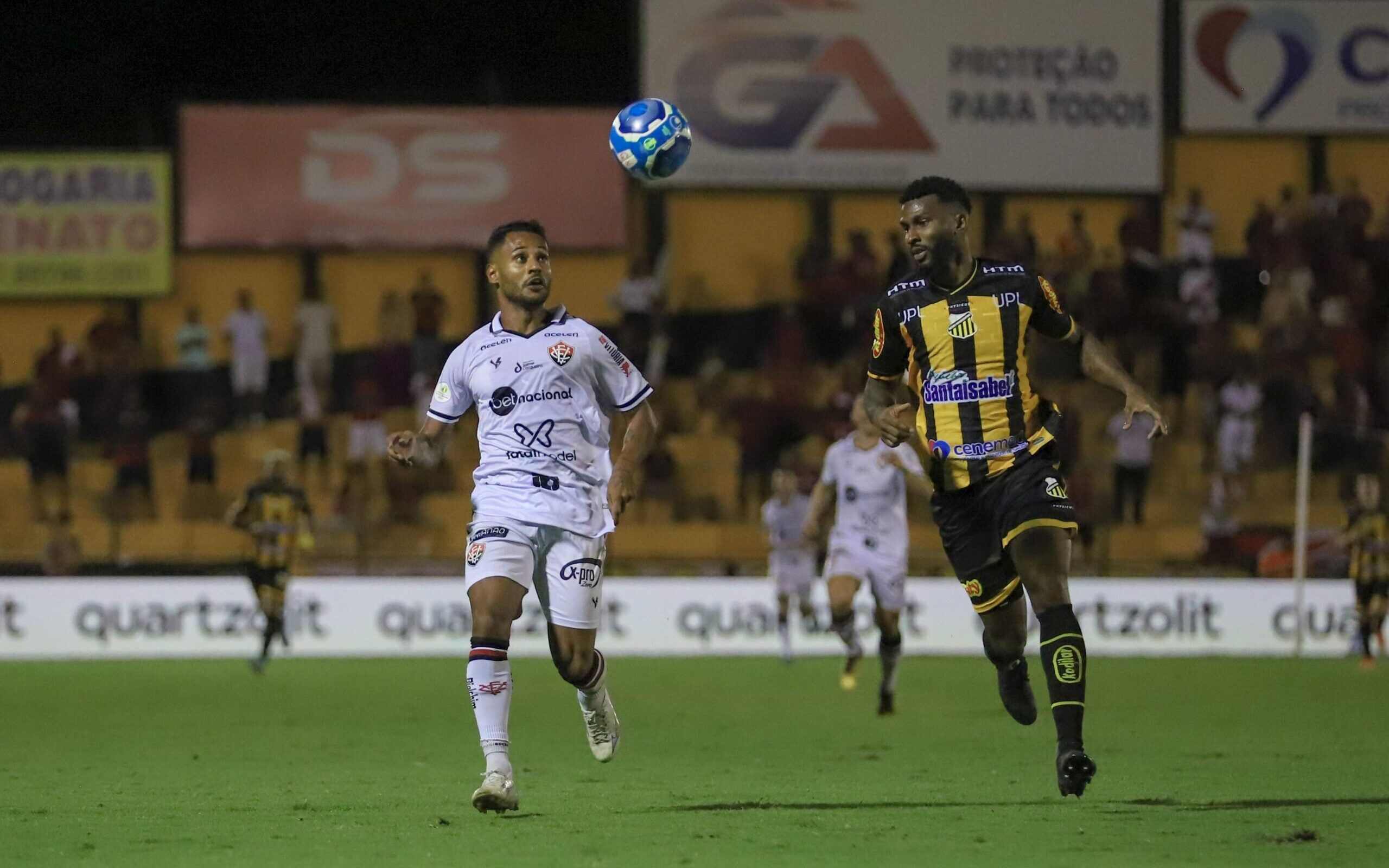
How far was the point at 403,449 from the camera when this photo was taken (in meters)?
8.25

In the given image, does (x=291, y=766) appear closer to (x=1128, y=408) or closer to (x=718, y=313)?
(x=1128, y=408)

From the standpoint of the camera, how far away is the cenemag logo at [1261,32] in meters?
31.5

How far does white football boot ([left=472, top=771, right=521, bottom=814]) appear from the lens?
784 cm

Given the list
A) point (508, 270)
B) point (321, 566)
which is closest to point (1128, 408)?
point (508, 270)

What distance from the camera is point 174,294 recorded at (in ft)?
100

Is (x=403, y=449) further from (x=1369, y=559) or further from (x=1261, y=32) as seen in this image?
(x=1261, y=32)

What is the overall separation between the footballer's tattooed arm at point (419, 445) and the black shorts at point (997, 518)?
7.28ft

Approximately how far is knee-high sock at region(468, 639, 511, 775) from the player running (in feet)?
6.21

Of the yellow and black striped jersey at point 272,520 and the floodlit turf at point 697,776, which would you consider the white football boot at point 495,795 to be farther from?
the yellow and black striped jersey at point 272,520

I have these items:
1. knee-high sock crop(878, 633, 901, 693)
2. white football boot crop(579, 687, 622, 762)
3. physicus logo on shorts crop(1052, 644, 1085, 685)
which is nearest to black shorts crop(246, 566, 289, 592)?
knee-high sock crop(878, 633, 901, 693)

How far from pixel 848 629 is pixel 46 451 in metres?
Result: 13.7

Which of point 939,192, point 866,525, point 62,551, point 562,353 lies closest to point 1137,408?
point 939,192

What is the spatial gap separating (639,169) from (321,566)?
15992 millimetres

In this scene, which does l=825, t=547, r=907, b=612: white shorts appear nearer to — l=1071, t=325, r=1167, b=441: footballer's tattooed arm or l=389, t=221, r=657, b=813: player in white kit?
l=1071, t=325, r=1167, b=441: footballer's tattooed arm
